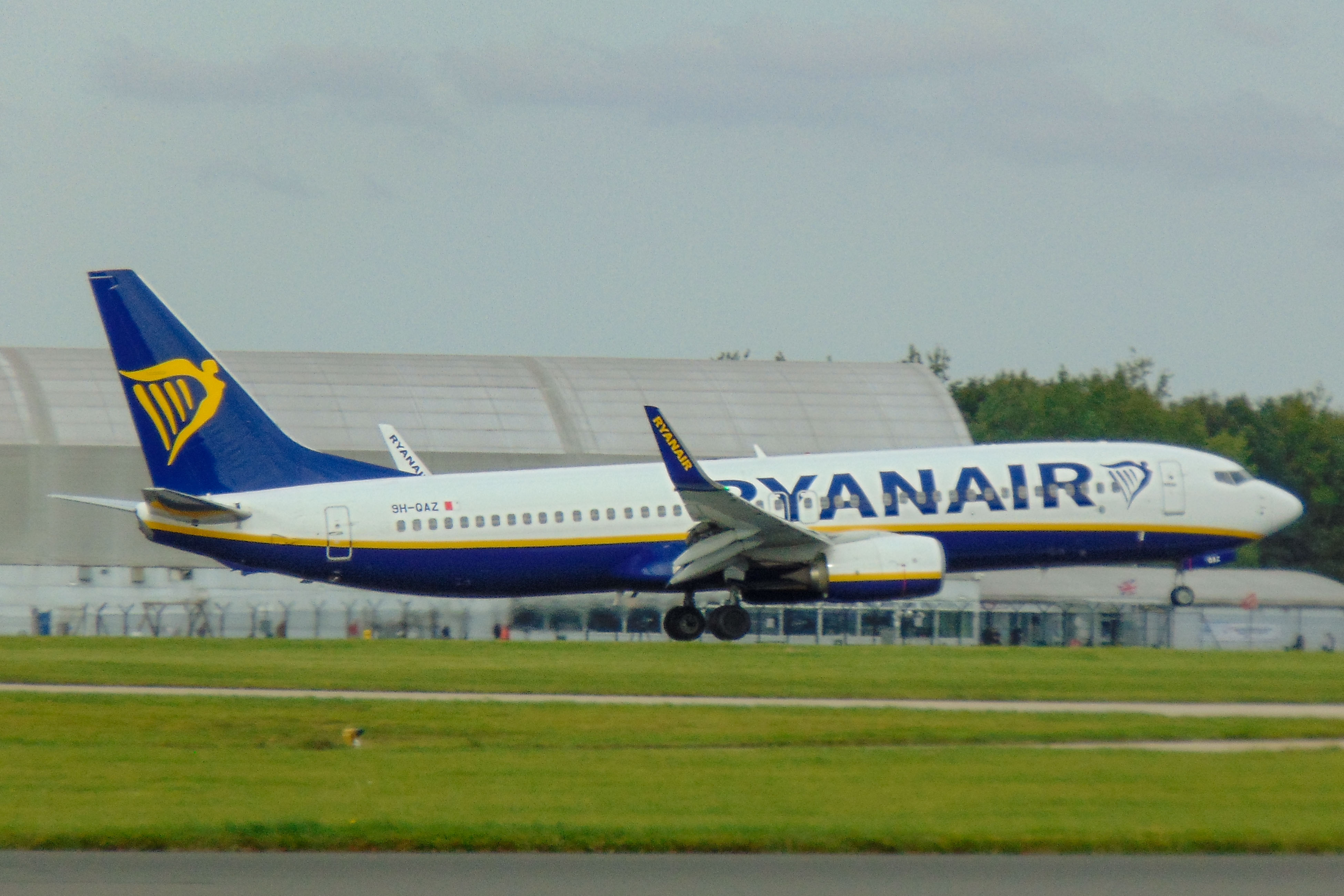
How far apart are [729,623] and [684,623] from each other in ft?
4.68

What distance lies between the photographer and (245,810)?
52.1ft

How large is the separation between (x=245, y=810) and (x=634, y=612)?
93.7 feet

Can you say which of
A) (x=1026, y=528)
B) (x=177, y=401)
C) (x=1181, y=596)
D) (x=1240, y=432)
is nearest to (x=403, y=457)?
(x=177, y=401)

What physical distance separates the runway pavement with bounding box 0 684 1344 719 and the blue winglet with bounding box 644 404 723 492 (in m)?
7.78

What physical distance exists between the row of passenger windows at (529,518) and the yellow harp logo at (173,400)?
4596 millimetres

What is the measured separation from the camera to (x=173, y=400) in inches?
1432

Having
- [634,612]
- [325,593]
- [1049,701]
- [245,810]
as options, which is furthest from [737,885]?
[325,593]

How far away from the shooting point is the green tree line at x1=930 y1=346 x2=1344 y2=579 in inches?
3797

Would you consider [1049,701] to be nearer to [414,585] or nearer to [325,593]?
[414,585]

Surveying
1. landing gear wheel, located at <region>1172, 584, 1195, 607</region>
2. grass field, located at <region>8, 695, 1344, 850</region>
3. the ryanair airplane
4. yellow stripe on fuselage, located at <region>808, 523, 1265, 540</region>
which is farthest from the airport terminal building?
grass field, located at <region>8, 695, 1344, 850</region>

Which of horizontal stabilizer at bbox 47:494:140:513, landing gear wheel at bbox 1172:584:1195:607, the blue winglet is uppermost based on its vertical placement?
the blue winglet

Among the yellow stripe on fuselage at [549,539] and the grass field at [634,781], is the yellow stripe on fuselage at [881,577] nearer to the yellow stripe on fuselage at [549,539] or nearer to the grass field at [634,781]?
the yellow stripe on fuselage at [549,539]

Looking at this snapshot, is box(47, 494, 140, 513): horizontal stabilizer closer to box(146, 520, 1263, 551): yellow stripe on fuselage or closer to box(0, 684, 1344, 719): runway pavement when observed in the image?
box(146, 520, 1263, 551): yellow stripe on fuselage

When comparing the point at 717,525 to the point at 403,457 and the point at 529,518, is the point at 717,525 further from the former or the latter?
the point at 403,457
